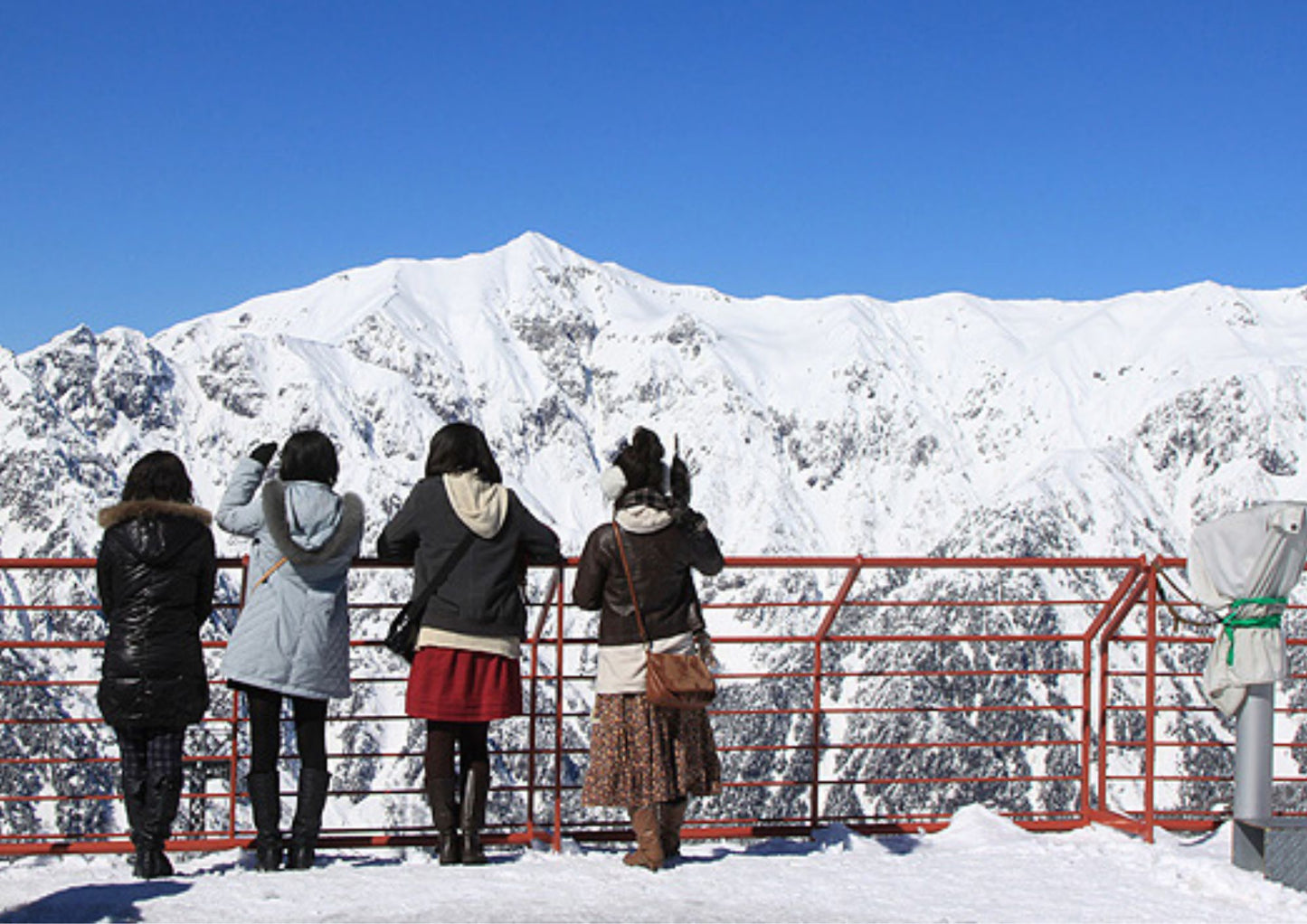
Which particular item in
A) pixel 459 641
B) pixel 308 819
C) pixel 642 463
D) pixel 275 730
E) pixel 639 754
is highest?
pixel 642 463

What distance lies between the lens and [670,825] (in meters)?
6.78

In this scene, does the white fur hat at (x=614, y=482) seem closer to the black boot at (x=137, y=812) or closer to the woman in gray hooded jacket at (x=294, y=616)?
the woman in gray hooded jacket at (x=294, y=616)

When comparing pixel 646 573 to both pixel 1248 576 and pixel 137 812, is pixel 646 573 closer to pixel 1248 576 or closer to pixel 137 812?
pixel 137 812

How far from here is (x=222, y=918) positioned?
565 cm

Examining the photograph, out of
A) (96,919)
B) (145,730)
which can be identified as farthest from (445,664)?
(96,919)

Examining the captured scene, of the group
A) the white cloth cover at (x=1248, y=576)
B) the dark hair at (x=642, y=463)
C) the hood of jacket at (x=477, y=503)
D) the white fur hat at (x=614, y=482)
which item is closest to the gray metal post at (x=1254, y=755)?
the white cloth cover at (x=1248, y=576)

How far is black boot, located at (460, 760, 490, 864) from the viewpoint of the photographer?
6.54 meters

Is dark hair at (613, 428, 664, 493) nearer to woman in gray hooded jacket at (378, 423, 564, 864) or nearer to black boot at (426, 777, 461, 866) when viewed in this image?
woman in gray hooded jacket at (378, 423, 564, 864)

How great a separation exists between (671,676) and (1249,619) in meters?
2.98

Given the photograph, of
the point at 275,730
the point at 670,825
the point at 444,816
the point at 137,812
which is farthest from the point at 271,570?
the point at 670,825

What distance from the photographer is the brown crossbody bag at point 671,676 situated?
21.1 ft

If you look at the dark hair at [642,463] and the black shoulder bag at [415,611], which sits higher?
the dark hair at [642,463]

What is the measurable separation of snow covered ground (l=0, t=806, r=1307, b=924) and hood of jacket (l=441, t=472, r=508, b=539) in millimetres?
1574

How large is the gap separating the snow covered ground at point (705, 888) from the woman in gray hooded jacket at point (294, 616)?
35 centimetres
